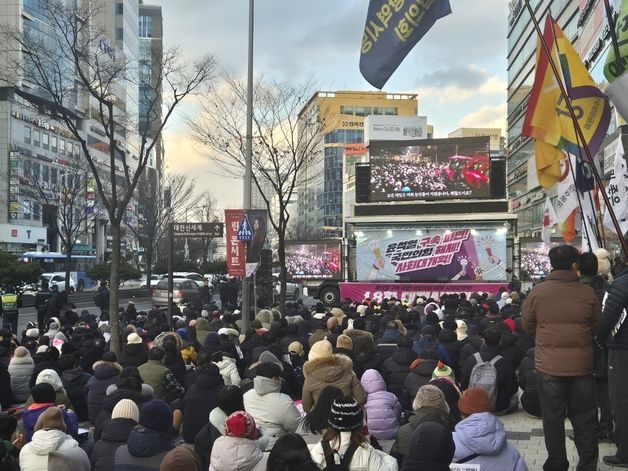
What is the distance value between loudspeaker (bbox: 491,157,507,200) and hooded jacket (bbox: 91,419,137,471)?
30.7 meters

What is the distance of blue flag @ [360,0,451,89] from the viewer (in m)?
8.96

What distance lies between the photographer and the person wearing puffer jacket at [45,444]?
532cm

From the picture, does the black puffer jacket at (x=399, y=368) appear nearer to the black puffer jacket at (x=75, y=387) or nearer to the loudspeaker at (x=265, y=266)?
the black puffer jacket at (x=75, y=387)

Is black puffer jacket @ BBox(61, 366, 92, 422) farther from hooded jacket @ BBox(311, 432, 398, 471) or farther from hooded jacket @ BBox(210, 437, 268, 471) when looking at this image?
hooded jacket @ BBox(311, 432, 398, 471)

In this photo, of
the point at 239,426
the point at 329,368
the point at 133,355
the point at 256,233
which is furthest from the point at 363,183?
the point at 239,426

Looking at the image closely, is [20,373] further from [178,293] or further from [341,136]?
[341,136]

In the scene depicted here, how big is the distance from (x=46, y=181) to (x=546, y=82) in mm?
55125

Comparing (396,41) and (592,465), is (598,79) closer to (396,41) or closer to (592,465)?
(396,41)

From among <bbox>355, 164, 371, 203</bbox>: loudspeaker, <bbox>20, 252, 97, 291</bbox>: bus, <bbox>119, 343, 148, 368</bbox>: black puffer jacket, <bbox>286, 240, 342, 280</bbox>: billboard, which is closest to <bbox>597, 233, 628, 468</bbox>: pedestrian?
<bbox>119, 343, 148, 368</bbox>: black puffer jacket

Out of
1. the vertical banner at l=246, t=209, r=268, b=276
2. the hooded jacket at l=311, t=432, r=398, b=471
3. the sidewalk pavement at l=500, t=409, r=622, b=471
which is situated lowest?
the sidewalk pavement at l=500, t=409, r=622, b=471

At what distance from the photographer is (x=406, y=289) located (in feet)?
108

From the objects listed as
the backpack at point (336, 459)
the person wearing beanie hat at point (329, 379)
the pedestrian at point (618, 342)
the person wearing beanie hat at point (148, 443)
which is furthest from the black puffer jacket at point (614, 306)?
the person wearing beanie hat at point (148, 443)

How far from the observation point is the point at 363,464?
161 inches

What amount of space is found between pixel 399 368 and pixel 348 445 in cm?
511
